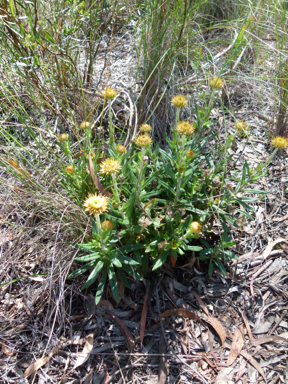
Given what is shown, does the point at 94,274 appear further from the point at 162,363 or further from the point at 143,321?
the point at 162,363

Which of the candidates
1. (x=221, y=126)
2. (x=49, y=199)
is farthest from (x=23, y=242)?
(x=221, y=126)

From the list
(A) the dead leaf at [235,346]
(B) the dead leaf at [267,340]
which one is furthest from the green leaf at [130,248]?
(B) the dead leaf at [267,340]

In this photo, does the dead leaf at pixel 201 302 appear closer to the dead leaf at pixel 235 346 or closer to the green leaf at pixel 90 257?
the dead leaf at pixel 235 346

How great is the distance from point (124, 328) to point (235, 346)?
74cm

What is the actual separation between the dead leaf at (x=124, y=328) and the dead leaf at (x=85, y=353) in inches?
7.0

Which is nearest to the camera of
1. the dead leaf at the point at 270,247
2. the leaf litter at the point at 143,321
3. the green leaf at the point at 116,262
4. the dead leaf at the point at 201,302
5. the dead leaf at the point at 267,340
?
the green leaf at the point at 116,262

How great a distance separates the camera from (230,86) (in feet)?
10.9

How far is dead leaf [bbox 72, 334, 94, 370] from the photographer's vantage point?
186 centimetres

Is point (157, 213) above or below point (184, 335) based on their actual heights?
above

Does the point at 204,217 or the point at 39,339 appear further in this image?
the point at 204,217

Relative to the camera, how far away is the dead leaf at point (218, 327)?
1970 millimetres

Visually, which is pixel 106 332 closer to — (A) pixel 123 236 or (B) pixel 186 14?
(A) pixel 123 236

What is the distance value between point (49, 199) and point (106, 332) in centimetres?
101

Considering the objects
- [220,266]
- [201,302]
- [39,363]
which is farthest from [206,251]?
[39,363]
